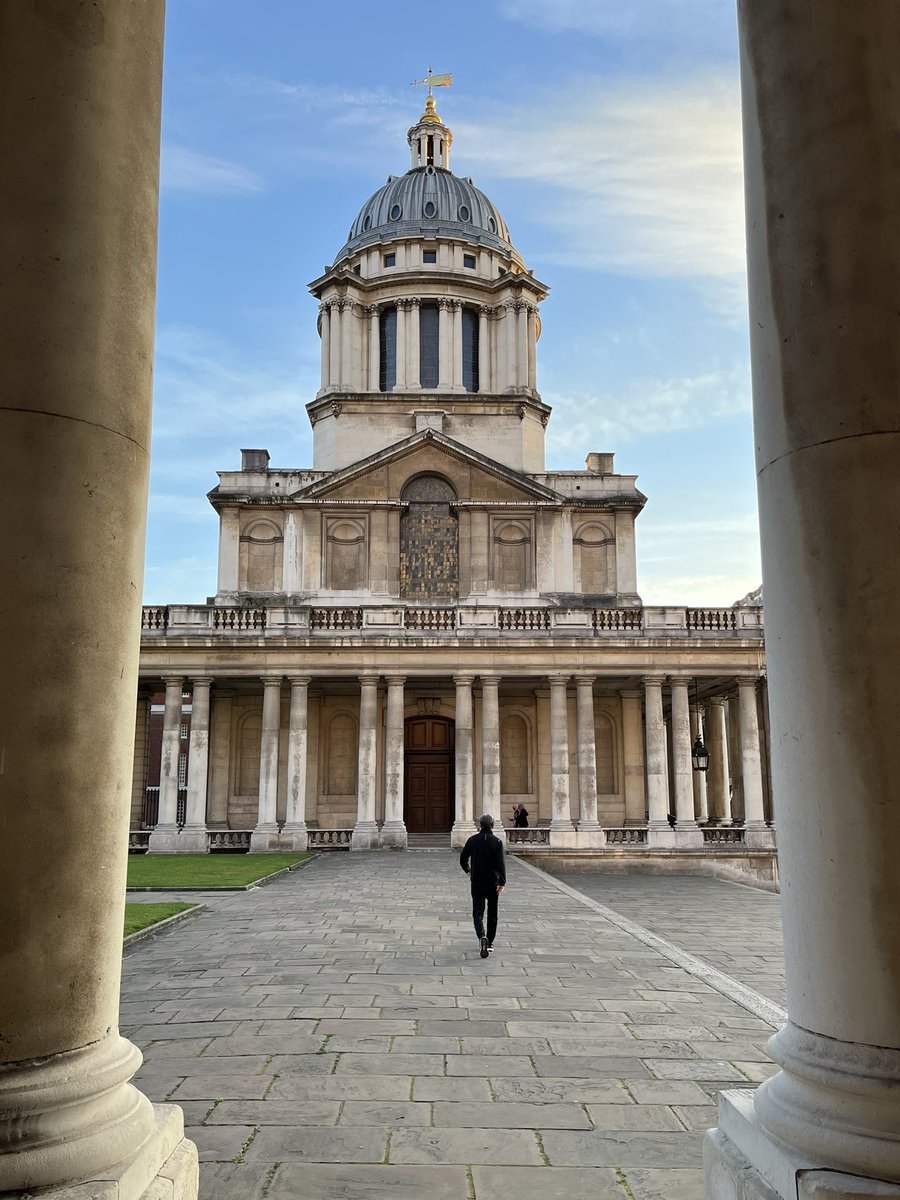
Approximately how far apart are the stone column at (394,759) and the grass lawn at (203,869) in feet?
10.7

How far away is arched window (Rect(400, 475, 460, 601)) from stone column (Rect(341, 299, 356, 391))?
9.22m

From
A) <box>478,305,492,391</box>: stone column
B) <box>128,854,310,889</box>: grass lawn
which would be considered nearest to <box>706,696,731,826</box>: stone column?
<box>128,854,310,889</box>: grass lawn

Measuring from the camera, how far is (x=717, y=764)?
3884cm

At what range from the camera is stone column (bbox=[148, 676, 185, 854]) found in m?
31.8

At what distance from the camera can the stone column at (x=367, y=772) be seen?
31.2 meters

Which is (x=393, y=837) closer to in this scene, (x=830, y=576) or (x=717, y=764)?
(x=717, y=764)

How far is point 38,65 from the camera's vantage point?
12.2 ft

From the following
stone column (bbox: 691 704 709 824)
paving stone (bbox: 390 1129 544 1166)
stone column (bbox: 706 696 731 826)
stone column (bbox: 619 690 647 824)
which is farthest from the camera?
stone column (bbox: 691 704 709 824)

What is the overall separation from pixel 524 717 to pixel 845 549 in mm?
33655

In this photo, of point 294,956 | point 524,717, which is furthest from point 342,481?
point 294,956

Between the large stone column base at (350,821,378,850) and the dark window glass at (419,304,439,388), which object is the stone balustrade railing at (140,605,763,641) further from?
the dark window glass at (419,304,439,388)

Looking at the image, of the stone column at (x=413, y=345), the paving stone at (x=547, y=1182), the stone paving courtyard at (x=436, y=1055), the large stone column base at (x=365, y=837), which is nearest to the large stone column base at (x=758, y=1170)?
the paving stone at (x=547, y=1182)

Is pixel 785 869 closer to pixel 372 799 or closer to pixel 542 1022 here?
pixel 542 1022

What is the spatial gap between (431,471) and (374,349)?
37.0 ft
